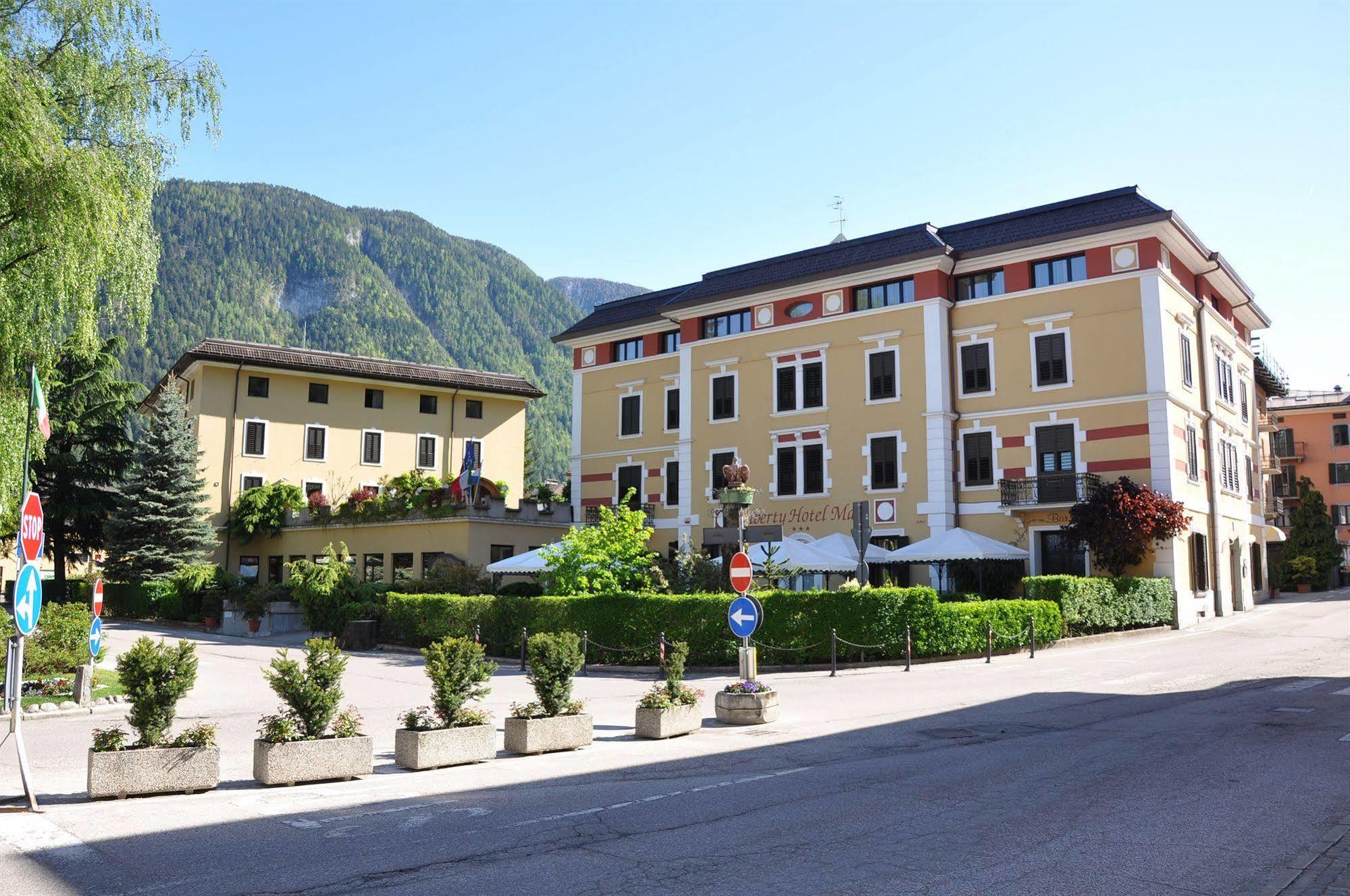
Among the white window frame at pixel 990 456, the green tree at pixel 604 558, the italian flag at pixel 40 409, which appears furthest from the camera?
the white window frame at pixel 990 456

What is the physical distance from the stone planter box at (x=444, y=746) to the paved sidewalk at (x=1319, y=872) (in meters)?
7.69

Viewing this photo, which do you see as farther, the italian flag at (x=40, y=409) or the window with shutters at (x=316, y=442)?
the window with shutters at (x=316, y=442)

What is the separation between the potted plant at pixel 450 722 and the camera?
36.2ft

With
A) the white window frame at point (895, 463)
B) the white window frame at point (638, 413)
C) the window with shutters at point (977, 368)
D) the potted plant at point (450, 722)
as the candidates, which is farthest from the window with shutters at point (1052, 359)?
the potted plant at point (450, 722)

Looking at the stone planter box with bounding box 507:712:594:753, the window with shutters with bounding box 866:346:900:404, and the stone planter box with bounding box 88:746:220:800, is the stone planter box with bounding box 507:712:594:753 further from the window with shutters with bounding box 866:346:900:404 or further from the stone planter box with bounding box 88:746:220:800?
the window with shutters with bounding box 866:346:900:404

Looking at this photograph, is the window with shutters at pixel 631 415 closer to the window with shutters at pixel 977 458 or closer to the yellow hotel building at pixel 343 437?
the yellow hotel building at pixel 343 437

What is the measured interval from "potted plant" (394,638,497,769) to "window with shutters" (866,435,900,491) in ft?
83.4

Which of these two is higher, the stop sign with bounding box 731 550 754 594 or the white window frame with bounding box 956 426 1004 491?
the white window frame with bounding box 956 426 1004 491

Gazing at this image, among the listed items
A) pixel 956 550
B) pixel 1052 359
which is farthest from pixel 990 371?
pixel 956 550

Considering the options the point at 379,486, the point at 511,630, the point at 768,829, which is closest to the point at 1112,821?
the point at 768,829

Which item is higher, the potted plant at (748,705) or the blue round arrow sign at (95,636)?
the blue round arrow sign at (95,636)

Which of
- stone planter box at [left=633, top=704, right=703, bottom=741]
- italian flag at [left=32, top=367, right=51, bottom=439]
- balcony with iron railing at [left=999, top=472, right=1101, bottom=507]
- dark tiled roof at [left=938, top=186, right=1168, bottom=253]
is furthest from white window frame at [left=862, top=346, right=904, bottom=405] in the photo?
italian flag at [left=32, top=367, right=51, bottom=439]

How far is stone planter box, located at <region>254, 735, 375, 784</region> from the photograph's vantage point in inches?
391

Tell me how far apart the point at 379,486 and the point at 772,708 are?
37885 millimetres
